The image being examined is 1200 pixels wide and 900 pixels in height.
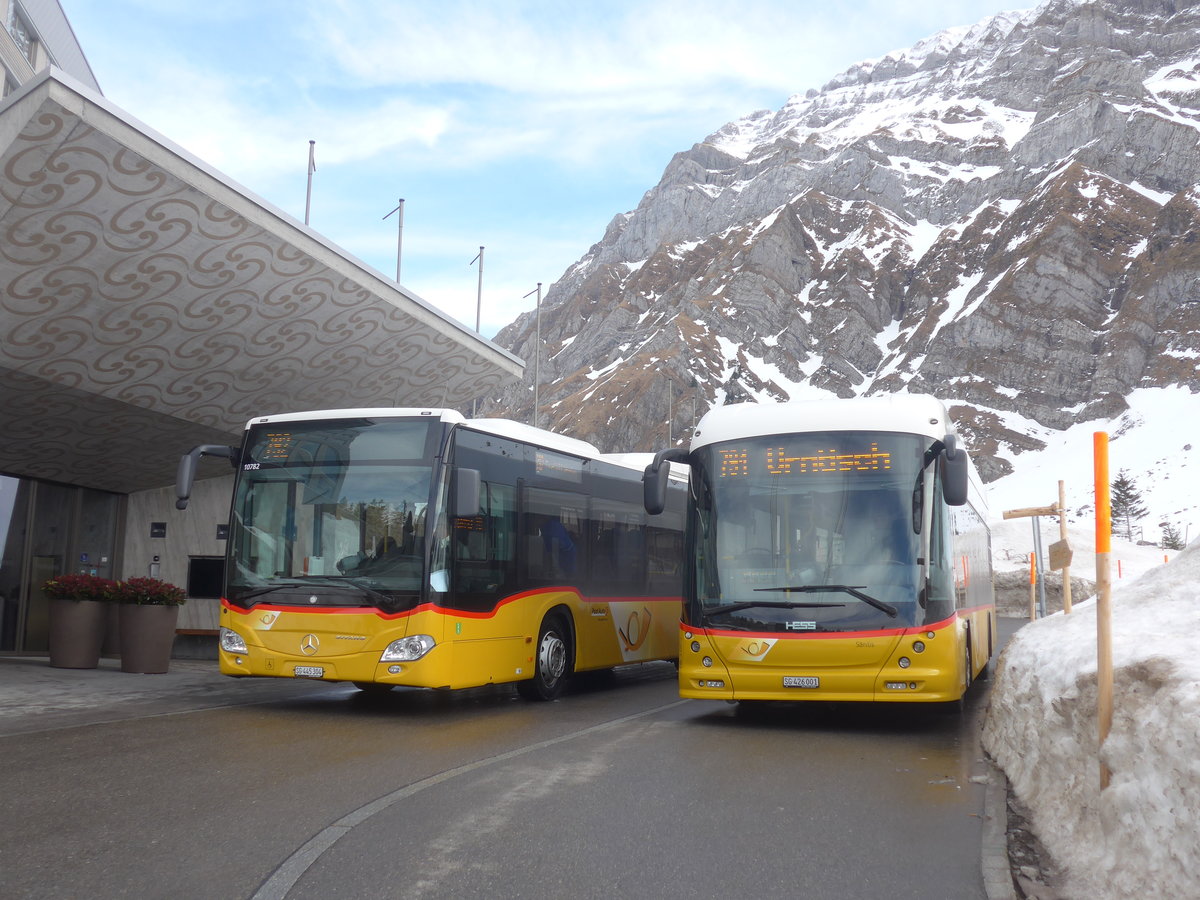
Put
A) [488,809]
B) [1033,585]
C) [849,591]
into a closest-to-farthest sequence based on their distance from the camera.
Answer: [488,809]
[849,591]
[1033,585]

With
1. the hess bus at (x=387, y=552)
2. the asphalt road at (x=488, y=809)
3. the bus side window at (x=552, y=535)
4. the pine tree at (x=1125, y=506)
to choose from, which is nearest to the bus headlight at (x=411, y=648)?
the hess bus at (x=387, y=552)

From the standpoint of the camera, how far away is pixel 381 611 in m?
9.98

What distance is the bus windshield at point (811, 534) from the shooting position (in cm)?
926

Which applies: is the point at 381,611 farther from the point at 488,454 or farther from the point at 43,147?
the point at 43,147

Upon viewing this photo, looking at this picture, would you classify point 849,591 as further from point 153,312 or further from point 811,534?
point 153,312

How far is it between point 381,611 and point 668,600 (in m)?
6.24

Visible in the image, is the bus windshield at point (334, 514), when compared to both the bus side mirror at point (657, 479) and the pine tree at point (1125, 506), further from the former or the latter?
the pine tree at point (1125, 506)

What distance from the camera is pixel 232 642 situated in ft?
34.4

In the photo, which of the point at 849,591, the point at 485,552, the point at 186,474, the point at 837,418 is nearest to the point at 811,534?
the point at 849,591

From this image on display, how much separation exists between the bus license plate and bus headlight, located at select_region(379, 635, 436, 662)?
311cm

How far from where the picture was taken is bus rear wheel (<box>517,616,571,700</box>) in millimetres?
11859

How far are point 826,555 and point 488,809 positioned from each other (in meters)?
4.36

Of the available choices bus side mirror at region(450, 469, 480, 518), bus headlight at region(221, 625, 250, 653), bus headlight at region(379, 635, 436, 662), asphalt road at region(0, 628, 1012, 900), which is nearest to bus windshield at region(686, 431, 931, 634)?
asphalt road at region(0, 628, 1012, 900)

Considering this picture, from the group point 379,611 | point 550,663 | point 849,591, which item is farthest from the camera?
point 550,663
